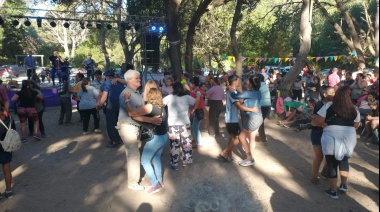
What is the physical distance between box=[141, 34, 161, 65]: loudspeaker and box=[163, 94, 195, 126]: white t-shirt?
948 cm

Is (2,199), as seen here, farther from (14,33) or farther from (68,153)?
(14,33)

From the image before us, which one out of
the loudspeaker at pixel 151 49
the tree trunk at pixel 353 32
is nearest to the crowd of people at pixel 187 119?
the loudspeaker at pixel 151 49

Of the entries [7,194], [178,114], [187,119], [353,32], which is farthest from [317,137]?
[353,32]

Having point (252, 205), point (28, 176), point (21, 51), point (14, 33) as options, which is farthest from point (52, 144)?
point (21, 51)

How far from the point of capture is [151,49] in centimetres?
1428

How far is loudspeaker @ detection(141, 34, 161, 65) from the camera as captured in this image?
Result: 14179 mm

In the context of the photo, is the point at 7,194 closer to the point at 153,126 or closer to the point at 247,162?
the point at 153,126

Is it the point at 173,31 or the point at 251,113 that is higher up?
the point at 173,31

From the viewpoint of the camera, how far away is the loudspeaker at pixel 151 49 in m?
14.2

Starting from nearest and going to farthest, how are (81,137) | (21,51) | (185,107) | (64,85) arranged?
(185,107) → (81,137) → (64,85) → (21,51)

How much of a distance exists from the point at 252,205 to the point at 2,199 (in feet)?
11.9

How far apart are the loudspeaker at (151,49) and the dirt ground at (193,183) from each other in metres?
7.98

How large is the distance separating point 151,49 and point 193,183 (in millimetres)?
10411

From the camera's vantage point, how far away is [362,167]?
5539 mm
